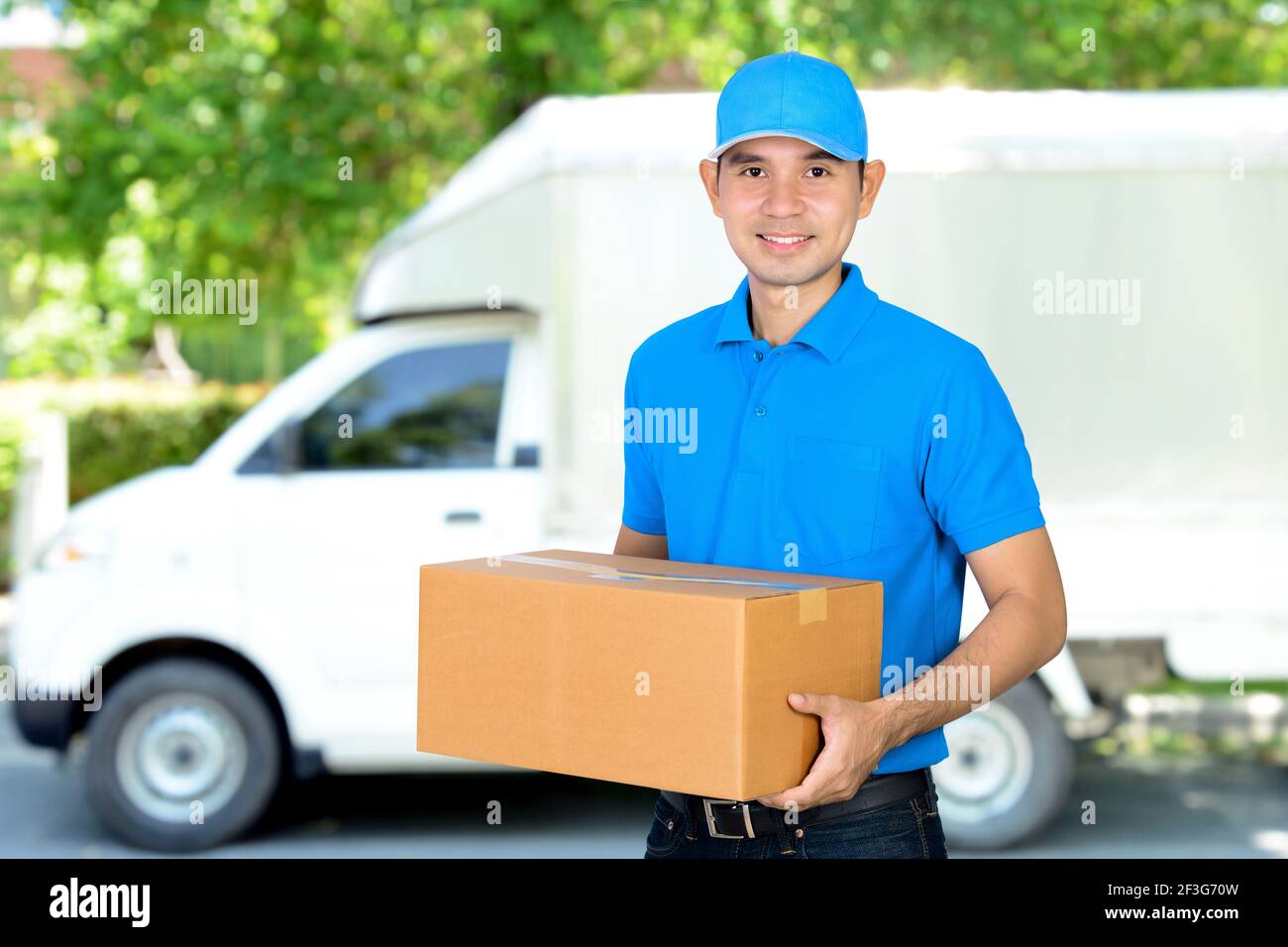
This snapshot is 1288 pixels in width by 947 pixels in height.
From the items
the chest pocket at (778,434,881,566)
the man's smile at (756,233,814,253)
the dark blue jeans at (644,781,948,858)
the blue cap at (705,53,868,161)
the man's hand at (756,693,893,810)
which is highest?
the blue cap at (705,53,868,161)

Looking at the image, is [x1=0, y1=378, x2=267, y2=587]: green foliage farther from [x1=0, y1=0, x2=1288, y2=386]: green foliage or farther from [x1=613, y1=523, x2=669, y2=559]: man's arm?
[x1=613, y1=523, x2=669, y2=559]: man's arm

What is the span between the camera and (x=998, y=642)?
7.27 feet

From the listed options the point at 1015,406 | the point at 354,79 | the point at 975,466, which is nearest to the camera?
the point at 975,466

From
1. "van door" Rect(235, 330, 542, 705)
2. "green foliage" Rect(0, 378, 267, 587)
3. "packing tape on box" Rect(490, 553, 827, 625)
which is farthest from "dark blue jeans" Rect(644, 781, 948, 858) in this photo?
Result: "green foliage" Rect(0, 378, 267, 587)

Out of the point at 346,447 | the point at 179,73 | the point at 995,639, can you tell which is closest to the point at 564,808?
the point at 346,447

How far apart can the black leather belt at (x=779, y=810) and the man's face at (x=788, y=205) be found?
0.81 meters

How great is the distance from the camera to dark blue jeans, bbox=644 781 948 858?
7.75 ft

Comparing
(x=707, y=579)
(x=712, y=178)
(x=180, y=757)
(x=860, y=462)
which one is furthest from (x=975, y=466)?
(x=180, y=757)

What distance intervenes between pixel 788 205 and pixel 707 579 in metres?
0.61

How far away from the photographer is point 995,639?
221 centimetres

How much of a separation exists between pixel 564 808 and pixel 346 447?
1.96 metres

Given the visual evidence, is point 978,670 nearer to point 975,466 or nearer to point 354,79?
point 975,466

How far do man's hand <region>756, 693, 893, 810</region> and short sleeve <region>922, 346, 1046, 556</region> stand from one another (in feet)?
1.03
